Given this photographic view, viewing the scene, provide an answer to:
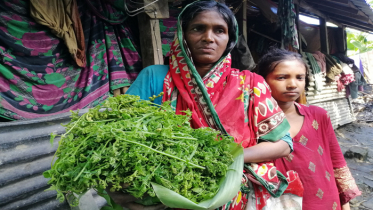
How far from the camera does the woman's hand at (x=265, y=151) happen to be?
1.30 meters

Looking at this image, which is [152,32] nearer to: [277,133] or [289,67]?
[289,67]

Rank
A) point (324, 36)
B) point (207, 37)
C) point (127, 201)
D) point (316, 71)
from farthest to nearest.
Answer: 1. point (324, 36)
2. point (316, 71)
3. point (207, 37)
4. point (127, 201)

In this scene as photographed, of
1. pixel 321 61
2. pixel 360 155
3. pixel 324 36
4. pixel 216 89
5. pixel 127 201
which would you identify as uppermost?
pixel 324 36

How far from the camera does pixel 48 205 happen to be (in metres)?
2.33

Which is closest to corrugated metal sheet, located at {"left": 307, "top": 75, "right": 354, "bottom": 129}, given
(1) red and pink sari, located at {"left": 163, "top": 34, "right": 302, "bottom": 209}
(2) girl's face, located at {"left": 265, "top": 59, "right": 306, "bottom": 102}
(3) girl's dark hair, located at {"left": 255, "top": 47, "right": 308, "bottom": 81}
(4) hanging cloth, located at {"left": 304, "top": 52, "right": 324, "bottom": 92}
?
(4) hanging cloth, located at {"left": 304, "top": 52, "right": 324, "bottom": 92}

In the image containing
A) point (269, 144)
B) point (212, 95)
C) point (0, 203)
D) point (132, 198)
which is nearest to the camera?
point (132, 198)

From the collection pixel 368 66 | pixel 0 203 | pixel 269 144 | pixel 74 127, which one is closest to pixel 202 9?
pixel 269 144

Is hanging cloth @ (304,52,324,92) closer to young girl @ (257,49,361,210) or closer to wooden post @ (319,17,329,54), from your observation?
wooden post @ (319,17,329,54)

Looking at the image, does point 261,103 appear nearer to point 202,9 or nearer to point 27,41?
point 202,9

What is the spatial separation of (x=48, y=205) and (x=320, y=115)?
2818 millimetres

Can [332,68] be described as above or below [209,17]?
above

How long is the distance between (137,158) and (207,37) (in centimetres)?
96

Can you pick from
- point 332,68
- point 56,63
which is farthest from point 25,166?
point 332,68

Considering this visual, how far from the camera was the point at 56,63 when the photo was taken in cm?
306
